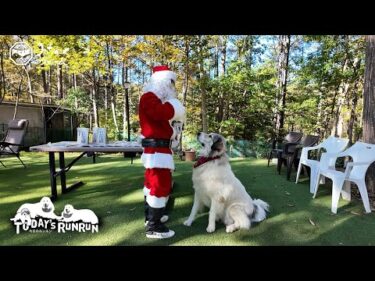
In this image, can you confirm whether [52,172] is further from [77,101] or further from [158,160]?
[77,101]

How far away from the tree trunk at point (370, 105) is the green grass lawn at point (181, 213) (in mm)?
403

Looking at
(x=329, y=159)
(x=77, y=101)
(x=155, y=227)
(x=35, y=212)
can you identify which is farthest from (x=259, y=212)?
(x=77, y=101)

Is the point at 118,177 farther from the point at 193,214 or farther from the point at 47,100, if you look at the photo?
the point at 47,100

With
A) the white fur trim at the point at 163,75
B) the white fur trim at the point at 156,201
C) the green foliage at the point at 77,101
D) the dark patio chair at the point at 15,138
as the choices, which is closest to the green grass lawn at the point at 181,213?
the white fur trim at the point at 156,201

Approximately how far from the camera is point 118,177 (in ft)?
17.4

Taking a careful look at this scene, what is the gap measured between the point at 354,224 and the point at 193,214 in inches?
68.4

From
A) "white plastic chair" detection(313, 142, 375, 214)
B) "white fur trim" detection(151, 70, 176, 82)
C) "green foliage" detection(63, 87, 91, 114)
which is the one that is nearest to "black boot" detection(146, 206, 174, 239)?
"white fur trim" detection(151, 70, 176, 82)

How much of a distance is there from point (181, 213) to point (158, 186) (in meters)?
0.91

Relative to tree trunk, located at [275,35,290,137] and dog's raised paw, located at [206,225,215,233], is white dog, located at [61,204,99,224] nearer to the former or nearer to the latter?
dog's raised paw, located at [206,225,215,233]

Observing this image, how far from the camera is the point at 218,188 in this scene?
2.81 meters

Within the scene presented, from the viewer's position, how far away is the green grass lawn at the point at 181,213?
8.73 feet

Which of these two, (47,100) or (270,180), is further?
(47,100)

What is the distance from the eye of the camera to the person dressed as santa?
2.62m
